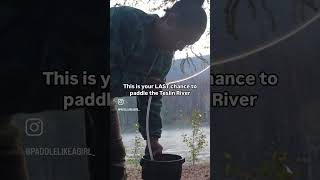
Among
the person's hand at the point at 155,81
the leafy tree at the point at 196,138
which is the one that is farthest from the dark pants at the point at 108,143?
the leafy tree at the point at 196,138

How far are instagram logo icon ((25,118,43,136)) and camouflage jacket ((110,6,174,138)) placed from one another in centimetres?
43

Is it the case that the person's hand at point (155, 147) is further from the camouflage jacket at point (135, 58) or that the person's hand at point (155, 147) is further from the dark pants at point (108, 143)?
the dark pants at point (108, 143)

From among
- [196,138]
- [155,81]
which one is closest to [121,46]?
[155,81]

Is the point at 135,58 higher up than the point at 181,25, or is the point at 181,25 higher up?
the point at 181,25

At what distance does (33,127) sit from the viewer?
252cm

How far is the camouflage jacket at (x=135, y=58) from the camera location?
98.2 inches

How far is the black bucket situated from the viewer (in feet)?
8.36

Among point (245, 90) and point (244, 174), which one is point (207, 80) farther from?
point (244, 174)

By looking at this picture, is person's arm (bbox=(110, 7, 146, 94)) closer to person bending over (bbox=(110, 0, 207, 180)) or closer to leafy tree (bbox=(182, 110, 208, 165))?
person bending over (bbox=(110, 0, 207, 180))

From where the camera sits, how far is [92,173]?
2.56 metres

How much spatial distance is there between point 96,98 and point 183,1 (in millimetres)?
699

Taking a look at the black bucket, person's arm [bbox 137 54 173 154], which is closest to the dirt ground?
the black bucket

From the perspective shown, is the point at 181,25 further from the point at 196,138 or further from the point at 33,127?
the point at 33,127

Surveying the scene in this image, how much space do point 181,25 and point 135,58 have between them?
31 centimetres
